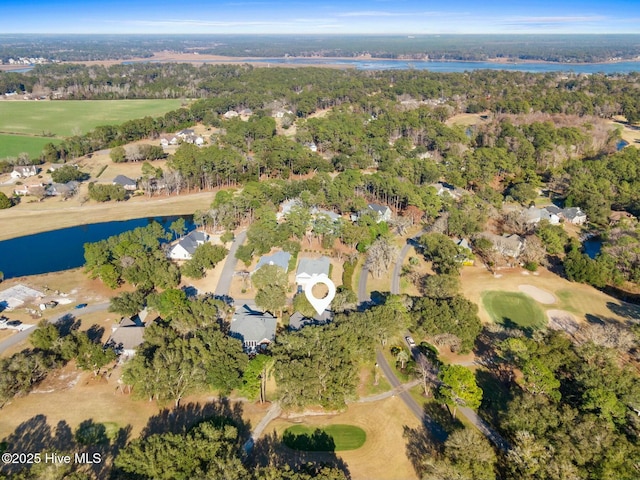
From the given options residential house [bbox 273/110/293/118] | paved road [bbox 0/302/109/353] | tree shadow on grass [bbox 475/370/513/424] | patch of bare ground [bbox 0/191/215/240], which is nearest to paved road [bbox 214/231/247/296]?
paved road [bbox 0/302/109/353]

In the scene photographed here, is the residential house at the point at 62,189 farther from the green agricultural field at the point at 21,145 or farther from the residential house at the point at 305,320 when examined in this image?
the residential house at the point at 305,320

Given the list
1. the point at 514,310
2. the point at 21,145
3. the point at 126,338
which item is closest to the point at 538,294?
the point at 514,310

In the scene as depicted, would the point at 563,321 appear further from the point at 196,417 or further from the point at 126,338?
the point at 126,338

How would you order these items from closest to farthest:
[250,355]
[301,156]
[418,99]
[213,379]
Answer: [213,379] < [250,355] < [301,156] < [418,99]

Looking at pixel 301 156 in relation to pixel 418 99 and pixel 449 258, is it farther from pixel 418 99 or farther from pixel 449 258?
pixel 418 99

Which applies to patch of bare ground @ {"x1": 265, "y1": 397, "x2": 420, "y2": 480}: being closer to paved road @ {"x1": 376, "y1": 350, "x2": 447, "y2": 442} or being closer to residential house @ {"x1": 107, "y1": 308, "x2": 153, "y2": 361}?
paved road @ {"x1": 376, "y1": 350, "x2": 447, "y2": 442}

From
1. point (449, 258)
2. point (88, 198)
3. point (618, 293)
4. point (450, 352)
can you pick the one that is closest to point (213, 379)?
point (450, 352)
